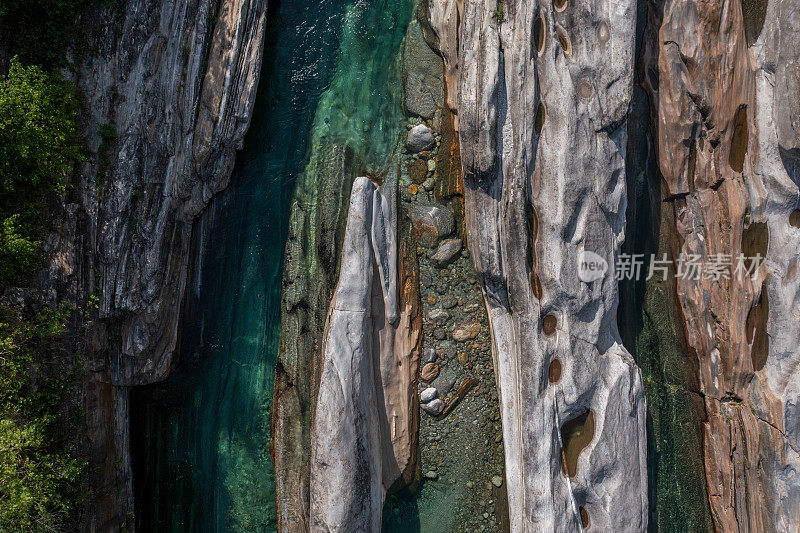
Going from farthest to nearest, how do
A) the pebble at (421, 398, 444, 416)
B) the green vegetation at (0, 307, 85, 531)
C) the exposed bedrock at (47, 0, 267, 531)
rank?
the pebble at (421, 398, 444, 416)
the exposed bedrock at (47, 0, 267, 531)
the green vegetation at (0, 307, 85, 531)

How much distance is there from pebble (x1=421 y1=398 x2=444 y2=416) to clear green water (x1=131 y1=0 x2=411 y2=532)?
2.59m

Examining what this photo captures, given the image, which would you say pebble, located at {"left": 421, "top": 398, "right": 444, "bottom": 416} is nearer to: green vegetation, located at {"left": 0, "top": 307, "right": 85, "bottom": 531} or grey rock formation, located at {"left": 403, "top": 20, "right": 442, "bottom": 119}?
grey rock formation, located at {"left": 403, "top": 20, "right": 442, "bottom": 119}

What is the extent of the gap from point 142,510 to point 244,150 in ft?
20.2

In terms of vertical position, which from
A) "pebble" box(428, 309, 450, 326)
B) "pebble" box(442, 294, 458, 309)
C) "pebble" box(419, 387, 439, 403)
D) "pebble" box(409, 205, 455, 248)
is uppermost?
"pebble" box(409, 205, 455, 248)

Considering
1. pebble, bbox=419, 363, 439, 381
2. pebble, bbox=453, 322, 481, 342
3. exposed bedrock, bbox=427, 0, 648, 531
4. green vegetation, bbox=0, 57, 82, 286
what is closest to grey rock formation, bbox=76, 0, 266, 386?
green vegetation, bbox=0, 57, 82, 286

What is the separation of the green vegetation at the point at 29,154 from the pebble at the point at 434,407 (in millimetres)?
6097

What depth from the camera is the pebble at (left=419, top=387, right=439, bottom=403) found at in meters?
8.19

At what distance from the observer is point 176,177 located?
7.77m

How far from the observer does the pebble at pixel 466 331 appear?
8.32 metres

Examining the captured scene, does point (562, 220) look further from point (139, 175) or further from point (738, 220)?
point (139, 175)

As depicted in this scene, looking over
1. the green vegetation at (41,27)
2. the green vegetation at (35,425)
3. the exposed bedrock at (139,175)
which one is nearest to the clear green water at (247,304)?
the exposed bedrock at (139,175)

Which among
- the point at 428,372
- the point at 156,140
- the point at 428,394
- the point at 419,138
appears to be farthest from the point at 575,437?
the point at 156,140

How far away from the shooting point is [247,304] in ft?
27.2

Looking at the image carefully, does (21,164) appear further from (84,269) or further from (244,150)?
(244,150)
